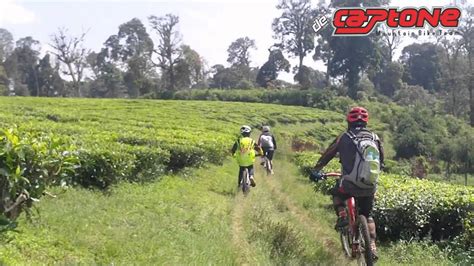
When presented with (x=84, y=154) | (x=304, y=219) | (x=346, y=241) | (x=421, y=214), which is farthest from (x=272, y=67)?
(x=346, y=241)

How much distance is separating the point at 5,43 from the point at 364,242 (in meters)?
75.9

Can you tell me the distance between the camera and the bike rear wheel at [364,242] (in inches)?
215

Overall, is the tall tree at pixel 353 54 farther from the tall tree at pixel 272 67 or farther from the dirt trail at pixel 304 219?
the dirt trail at pixel 304 219

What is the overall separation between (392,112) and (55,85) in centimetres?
4315

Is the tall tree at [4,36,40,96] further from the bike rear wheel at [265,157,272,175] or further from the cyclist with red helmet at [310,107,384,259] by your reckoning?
the cyclist with red helmet at [310,107,384,259]

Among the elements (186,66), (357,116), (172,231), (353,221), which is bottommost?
(172,231)

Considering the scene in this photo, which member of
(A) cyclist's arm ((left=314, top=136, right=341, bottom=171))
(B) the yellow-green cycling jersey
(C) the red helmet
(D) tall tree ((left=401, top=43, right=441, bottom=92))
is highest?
(D) tall tree ((left=401, top=43, right=441, bottom=92))

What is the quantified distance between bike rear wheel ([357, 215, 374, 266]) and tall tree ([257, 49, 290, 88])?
54455mm

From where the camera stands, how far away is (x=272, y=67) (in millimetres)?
61438

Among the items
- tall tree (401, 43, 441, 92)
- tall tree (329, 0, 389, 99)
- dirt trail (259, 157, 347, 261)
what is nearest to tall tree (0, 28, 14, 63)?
tall tree (329, 0, 389, 99)

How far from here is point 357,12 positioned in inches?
599

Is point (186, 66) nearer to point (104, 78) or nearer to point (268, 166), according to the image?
point (104, 78)

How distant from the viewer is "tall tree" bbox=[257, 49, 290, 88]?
6034cm

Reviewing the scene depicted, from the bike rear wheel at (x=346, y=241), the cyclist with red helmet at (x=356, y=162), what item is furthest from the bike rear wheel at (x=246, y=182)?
the cyclist with red helmet at (x=356, y=162)
